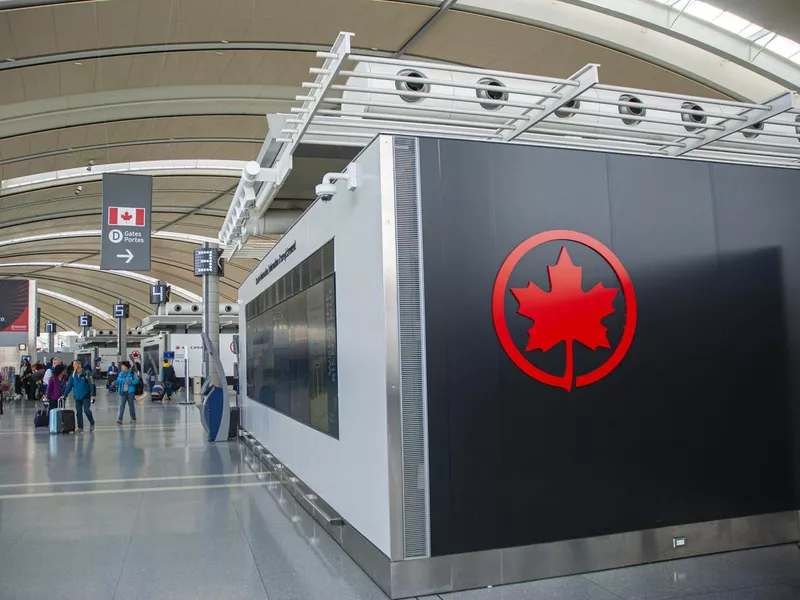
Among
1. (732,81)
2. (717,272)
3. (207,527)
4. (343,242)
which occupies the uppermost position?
(732,81)

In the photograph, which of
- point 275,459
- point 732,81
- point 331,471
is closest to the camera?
point 331,471

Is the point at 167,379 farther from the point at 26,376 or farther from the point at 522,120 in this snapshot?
the point at 522,120

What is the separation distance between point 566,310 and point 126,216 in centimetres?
1147

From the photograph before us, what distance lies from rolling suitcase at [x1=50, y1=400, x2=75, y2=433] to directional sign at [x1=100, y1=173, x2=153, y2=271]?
375 cm

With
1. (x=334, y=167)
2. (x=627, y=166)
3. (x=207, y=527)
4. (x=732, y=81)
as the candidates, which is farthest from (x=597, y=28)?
(x=207, y=527)

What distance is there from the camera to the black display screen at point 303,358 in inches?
244

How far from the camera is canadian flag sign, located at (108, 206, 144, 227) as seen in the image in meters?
13.9

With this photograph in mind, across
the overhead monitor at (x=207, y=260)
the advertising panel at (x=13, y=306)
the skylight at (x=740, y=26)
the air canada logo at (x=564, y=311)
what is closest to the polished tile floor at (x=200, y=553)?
the air canada logo at (x=564, y=311)

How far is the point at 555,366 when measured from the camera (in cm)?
502

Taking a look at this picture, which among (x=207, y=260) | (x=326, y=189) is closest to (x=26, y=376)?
(x=207, y=260)

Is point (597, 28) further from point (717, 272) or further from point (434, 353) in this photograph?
point (434, 353)

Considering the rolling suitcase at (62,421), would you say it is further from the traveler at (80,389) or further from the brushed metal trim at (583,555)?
the brushed metal trim at (583,555)

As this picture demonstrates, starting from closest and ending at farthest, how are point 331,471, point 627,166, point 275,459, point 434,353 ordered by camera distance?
1. point 434,353
2. point 627,166
3. point 331,471
4. point 275,459

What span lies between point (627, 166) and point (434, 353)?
2.26 metres
